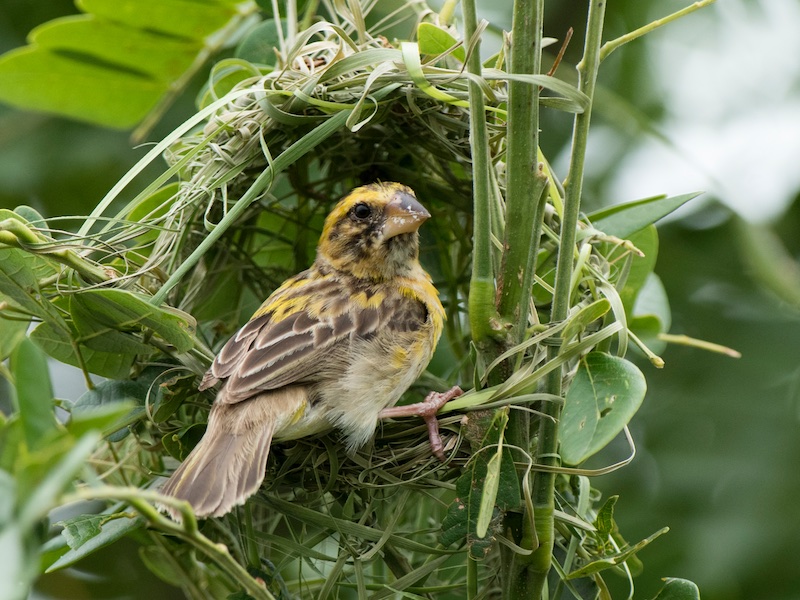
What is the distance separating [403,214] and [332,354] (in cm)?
51

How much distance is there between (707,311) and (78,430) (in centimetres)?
325

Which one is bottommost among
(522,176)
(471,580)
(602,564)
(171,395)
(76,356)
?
(471,580)

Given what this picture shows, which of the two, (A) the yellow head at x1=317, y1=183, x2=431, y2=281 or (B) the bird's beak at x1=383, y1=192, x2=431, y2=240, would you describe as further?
(A) the yellow head at x1=317, y1=183, x2=431, y2=281

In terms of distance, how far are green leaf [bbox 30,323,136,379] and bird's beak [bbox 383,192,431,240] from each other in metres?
0.93

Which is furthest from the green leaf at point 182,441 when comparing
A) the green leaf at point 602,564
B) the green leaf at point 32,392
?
the green leaf at point 32,392

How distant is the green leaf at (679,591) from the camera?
6.63 ft

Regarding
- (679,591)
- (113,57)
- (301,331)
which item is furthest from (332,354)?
(113,57)

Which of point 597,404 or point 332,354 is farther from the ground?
point 597,404

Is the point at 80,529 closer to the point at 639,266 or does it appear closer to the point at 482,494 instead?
the point at 482,494

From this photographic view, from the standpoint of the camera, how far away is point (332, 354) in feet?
8.47

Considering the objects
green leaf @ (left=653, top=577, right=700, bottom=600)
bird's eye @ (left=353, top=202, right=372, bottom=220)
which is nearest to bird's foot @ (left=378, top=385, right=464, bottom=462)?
green leaf @ (left=653, top=577, right=700, bottom=600)

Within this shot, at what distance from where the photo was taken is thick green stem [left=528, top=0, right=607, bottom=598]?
1794 mm

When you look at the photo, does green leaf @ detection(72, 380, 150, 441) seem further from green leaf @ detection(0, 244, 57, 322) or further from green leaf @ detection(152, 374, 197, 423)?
green leaf @ detection(0, 244, 57, 322)

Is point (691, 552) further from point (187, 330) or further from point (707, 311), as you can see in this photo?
point (187, 330)
